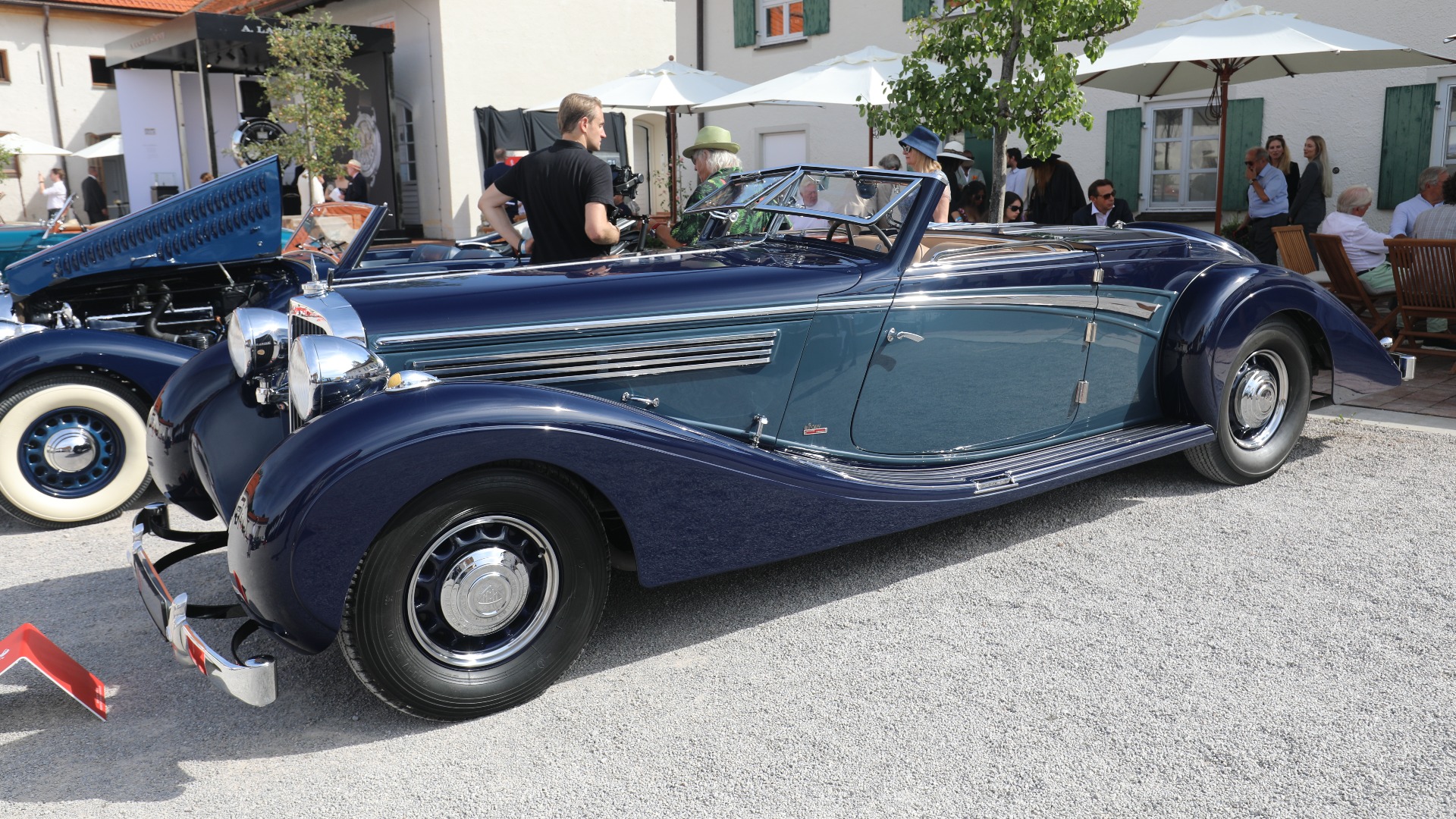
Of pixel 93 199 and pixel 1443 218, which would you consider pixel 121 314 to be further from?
pixel 93 199

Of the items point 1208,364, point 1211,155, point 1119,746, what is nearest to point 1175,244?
point 1208,364

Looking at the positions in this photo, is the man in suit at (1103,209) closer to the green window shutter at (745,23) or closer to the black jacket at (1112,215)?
A: the black jacket at (1112,215)

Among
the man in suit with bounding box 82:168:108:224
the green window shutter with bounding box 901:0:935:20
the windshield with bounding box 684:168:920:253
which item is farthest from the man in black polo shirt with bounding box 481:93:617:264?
the man in suit with bounding box 82:168:108:224

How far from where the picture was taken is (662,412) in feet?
10.3

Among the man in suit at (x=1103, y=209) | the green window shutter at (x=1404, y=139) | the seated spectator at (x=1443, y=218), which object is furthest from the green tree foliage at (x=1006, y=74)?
the green window shutter at (x=1404, y=139)

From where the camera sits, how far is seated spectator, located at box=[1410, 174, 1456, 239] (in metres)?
6.46

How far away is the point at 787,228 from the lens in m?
3.88

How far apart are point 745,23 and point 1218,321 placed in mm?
11845

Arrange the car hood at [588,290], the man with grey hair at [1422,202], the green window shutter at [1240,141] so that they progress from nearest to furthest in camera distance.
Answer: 1. the car hood at [588,290]
2. the man with grey hair at [1422,202]
3. the green window shutter at [1240,141]

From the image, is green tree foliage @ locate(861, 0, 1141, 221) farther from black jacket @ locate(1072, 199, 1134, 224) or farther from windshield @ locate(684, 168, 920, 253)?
windshield @ locate(684, 168, 920, 253)

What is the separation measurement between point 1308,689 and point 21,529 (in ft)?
15.8

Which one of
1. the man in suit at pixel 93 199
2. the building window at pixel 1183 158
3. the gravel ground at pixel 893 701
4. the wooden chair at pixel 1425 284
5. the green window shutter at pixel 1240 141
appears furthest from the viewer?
the man in suit at pixel 93 199

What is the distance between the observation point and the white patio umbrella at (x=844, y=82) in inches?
328

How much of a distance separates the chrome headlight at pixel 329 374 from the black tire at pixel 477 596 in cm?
38
